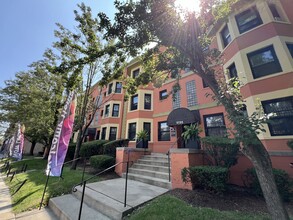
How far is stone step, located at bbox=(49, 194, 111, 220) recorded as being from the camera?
4.05 metres

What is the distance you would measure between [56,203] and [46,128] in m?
10.2

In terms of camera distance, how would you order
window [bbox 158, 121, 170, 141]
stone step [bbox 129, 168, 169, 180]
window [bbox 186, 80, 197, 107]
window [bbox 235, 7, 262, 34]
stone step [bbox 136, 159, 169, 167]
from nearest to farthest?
stone step [bbox 129, 168, 169, 180] < stone step [bbox 136, 159, 169, 167] < window [bbox 235, 7, 262, 34] < window [bbox 186, 80, 197, 107] < window [bbox 158, 121, 170, 141]

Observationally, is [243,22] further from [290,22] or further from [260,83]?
[260,83]

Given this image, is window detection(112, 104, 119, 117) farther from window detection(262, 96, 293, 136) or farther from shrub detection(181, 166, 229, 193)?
window detection(262, 96, 293, 136)

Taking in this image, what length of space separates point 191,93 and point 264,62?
463cm

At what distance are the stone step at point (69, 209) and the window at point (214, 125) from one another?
25.1ft

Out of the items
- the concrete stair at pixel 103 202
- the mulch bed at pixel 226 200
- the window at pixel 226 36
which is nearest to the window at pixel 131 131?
the concrete stair at pixel 103 202

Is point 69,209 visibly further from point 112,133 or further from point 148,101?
Answer: point 112,133

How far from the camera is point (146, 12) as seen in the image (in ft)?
16.1

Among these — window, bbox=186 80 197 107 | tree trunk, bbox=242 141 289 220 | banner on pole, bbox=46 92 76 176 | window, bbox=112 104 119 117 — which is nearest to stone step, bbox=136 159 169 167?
banner on pole, bbox=46 92 76 176

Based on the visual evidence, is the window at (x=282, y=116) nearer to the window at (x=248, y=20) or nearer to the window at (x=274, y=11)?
the window at (x=248, y=20)

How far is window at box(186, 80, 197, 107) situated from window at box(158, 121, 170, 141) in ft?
9.03

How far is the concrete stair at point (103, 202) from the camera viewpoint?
4.05 metres

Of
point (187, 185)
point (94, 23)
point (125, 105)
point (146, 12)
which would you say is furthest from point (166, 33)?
point (125, 105)
